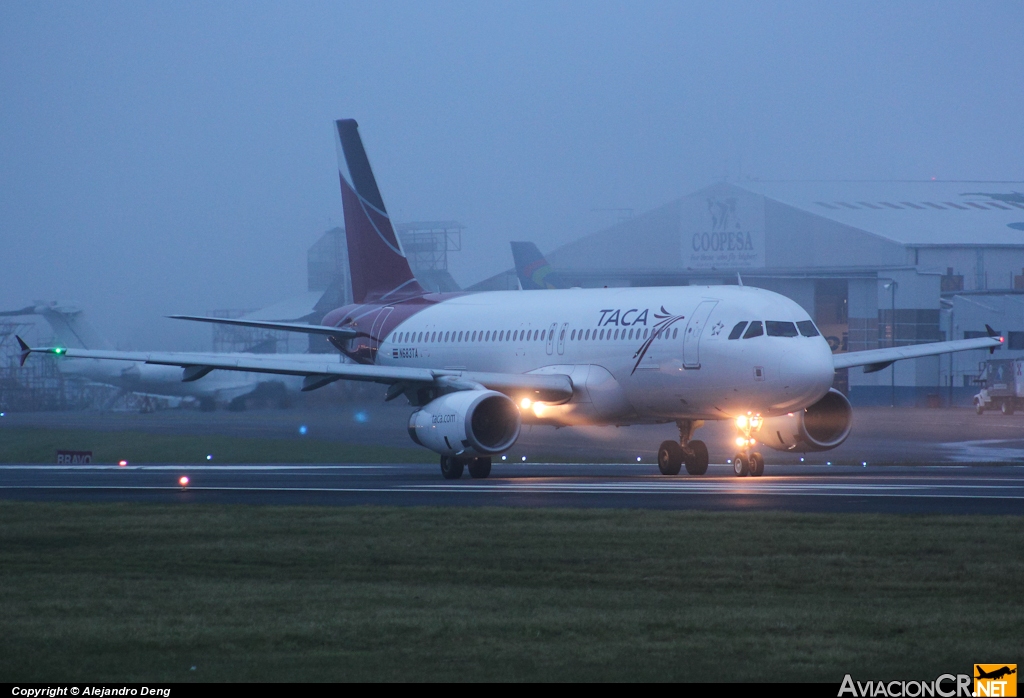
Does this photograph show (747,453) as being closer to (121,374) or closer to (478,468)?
(478,468)

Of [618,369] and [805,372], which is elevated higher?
[618,369]

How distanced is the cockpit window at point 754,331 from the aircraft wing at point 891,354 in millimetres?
2832

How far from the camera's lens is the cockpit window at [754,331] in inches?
1054

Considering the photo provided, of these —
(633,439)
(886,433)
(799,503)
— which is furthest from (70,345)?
(799,503)

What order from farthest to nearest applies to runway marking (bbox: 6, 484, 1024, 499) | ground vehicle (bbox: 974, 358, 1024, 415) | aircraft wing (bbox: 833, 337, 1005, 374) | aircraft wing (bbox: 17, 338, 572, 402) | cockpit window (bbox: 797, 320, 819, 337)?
ground vehicle (bbox: 974, 358, 1024, 415) → aircraft wing (bbox: 833, 337, 1005, 374) → aircraft wing (bbox: 17, 338, 572, 402) → cockpit window (bbox: 797, 320, 819, 337) → runway marking (bbox: 6, 484, 1024, 499)

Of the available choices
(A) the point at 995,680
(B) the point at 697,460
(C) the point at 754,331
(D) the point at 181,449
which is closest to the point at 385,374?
(B) the point at 697,460

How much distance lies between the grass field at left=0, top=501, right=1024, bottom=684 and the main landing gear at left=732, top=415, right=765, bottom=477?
31.7ft

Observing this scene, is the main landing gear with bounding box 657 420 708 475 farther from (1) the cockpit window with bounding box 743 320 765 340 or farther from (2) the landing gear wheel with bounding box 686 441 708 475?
(1) the cockpit window with bounding box 743 320 765 340

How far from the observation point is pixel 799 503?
64.6ft

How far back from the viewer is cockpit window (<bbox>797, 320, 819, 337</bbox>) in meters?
27.1

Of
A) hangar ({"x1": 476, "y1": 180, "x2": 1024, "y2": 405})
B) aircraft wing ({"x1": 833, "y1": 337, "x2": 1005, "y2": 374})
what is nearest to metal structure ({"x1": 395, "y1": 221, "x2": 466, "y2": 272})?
hangar ({"x1": 476, "y1": 180, "x2": 1024, "y2": 405})

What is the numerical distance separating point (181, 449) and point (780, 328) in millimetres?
24270

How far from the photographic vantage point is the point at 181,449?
45.0 m

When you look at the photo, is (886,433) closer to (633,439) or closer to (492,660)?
(633,439)
